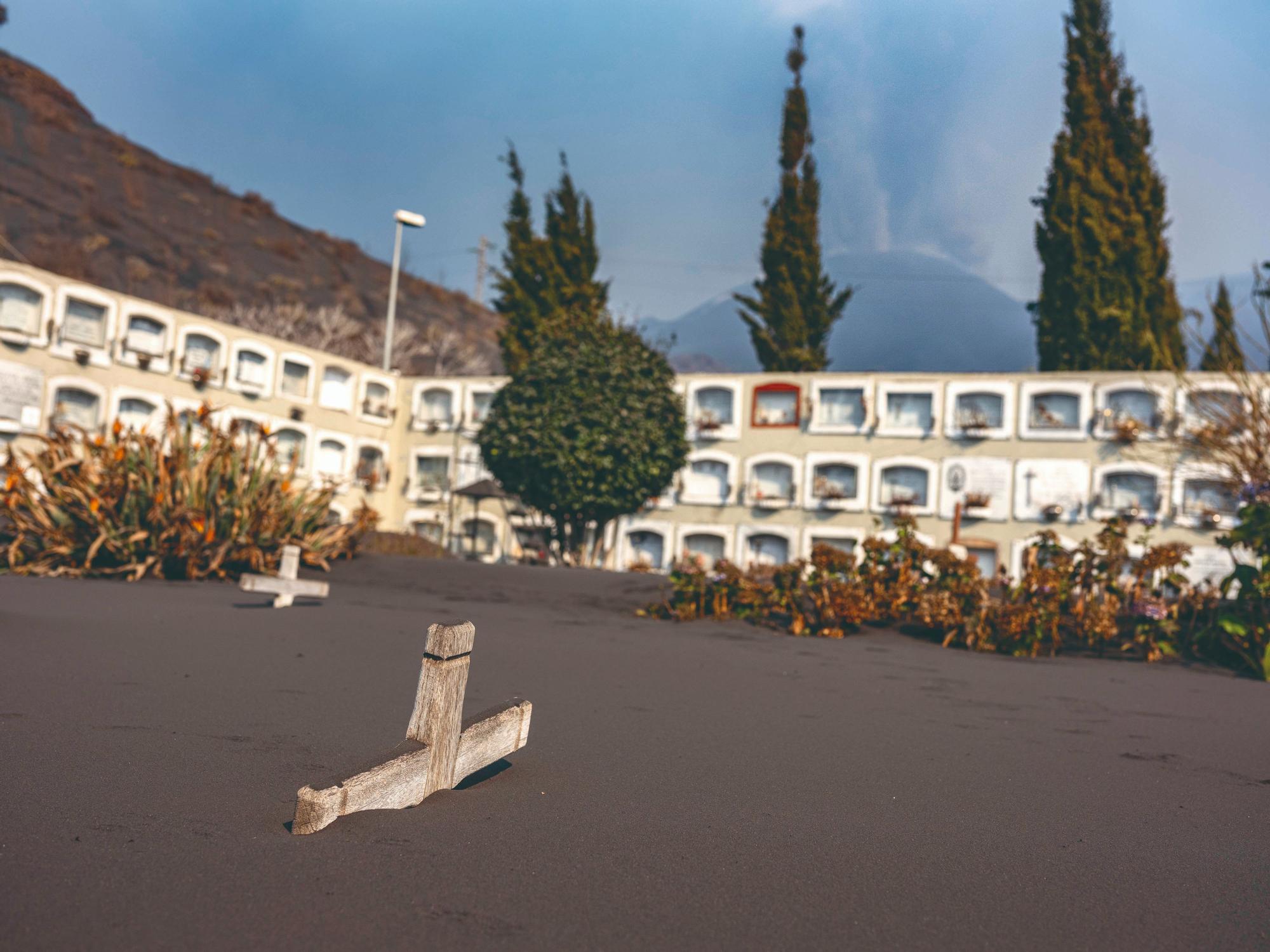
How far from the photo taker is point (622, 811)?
338 cm

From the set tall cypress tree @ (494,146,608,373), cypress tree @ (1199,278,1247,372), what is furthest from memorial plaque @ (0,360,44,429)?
cypress tree @ (1199,278,1247,372)

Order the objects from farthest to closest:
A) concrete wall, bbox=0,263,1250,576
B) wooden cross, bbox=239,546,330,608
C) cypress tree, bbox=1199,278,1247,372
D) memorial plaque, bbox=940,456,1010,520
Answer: memorial plaque, bbox=940,456,1010,520, concrete wall, bbox=0,263,1250,576, cypress tree, bbox=1199,278,1247,372, wooden cross, bbox=239,546,330,608

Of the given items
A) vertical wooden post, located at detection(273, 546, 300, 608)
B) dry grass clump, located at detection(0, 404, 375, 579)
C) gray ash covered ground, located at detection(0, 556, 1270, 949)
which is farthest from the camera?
dry grass clump, located at detection(0, 404, 375, 579)

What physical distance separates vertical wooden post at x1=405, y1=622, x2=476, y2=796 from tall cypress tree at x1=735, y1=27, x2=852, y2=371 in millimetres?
28640

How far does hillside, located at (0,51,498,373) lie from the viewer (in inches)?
1901

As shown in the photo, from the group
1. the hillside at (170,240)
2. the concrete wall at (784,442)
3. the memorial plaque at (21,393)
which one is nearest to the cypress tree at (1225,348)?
the concrete wall at (784,442)

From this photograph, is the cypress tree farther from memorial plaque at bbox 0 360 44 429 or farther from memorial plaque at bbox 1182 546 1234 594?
memorial plaque at bbox 0 360 44 429

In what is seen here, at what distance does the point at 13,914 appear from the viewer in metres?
2.23

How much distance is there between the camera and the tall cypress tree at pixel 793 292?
31.5m

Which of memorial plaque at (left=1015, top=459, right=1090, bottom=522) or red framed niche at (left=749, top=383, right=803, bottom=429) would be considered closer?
memorial plaque at (left=1015, top=459, right=1090, bottom=522)

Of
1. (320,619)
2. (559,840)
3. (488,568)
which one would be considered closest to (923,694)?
(559,840)

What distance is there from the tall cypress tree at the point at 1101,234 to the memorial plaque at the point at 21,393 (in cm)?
2698

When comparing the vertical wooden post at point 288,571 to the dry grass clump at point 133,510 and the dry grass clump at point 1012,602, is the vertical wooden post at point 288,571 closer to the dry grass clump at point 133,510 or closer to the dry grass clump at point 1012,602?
the dry grass clump at point 133,510

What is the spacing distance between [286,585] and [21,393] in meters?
19.2
